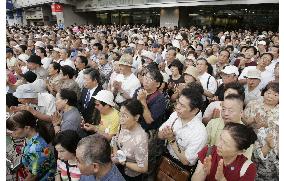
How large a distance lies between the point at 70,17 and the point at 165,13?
14.7 meters

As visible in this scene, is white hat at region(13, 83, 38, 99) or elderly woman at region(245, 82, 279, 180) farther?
white hat at region(13, 83, 38, 99)

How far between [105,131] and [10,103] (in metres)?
1.58

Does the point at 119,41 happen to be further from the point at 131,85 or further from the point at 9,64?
the point at 131,85

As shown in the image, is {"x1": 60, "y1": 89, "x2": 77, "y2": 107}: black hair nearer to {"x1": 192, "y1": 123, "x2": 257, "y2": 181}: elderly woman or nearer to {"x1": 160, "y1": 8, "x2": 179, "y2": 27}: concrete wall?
{"x1": 192, "y1": 123, "x2": 257, "y2": 181}: elderly woman

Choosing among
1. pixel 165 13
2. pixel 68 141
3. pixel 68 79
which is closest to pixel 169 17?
pixel 165 13

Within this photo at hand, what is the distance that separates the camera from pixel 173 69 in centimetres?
523

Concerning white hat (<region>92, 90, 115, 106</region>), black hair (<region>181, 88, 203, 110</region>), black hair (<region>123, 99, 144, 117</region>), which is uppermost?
black hair (<region>181, 88, 203, 110</region>)

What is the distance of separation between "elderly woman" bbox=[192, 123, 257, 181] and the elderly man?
80cm

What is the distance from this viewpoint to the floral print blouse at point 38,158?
9.51 feet

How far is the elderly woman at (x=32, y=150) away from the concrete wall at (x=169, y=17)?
22.1 m


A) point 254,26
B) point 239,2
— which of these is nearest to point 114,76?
point 239,2

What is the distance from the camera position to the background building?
20047 millimetres

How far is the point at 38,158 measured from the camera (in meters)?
2.90

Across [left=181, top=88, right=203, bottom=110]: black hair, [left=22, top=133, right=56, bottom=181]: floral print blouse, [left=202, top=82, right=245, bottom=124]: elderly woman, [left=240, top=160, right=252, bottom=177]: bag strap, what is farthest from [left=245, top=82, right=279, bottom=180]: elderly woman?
[left=22, top=133, right=56, bottom=181]: floral print blouse
